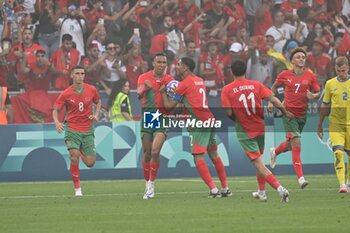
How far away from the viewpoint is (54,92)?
1025 inches

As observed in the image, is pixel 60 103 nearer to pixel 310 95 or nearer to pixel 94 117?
pixel 94 117

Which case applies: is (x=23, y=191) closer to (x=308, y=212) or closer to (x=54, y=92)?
(x=54, y=92)

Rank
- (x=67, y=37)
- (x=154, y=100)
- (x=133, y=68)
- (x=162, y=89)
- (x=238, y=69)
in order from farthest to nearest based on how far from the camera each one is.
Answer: (x=133, y=68), (x=67, y=37), (x=154, y=100), (x=162, y=89), (x=238, y=69)

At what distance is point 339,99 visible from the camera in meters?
17.8

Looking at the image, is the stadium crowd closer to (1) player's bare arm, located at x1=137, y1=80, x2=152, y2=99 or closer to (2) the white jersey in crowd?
(2) the white jersey in crowd

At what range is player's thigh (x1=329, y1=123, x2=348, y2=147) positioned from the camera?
1789cm

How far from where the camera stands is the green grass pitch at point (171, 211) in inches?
446

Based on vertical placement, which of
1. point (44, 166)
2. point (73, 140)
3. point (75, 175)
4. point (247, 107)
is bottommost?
point (44, 166)

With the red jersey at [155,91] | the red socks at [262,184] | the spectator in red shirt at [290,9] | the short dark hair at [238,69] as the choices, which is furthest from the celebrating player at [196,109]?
the spectator in red shirt at [290,9]

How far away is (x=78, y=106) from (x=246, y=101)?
16.7 ft

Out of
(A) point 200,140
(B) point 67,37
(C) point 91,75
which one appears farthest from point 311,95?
(B) point 67,37

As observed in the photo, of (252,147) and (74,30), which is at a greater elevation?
(74,30)

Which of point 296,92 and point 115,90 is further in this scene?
point 115,90

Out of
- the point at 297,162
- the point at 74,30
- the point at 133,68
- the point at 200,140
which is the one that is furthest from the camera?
the point at 133,68
